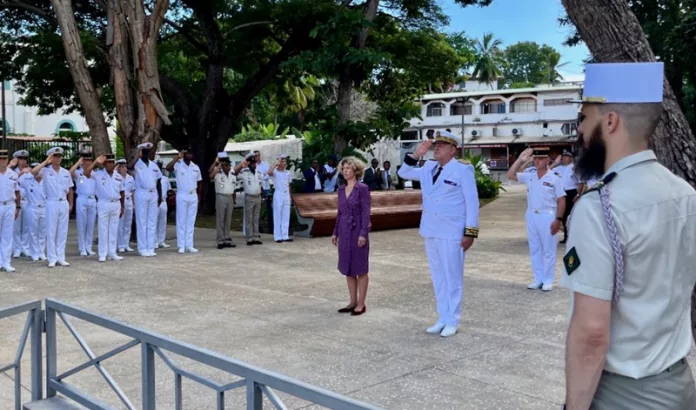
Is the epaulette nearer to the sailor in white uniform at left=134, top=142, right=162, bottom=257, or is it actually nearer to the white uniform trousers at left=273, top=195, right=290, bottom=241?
the sailor in white uniform at left=134, top=142, right=162, bottom=257

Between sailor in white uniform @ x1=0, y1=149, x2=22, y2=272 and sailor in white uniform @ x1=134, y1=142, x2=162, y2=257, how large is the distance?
2303 mm

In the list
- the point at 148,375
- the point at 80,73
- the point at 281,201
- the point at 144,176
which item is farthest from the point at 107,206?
the point at 148,375

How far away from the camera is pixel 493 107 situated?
5272cm

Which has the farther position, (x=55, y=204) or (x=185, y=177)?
(x=185, y=177)

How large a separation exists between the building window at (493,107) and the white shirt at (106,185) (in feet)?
140

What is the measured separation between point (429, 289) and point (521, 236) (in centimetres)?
686

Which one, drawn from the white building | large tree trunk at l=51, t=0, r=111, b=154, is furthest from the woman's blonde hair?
the white building

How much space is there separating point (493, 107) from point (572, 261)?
52.2 meters

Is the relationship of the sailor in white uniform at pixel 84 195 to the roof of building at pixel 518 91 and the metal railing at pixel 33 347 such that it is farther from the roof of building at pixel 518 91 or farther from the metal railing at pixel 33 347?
the roof of building at pixel 518 91

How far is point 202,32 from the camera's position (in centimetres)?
2108

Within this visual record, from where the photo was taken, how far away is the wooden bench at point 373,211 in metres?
15.7

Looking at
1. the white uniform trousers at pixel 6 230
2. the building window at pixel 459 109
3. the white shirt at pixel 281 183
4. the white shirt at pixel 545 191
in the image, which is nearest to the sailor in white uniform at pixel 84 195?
the white uniform trousers at pixel 6 230

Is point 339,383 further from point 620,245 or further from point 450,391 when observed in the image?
point 620,245

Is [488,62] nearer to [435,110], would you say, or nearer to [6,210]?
[435,110]
